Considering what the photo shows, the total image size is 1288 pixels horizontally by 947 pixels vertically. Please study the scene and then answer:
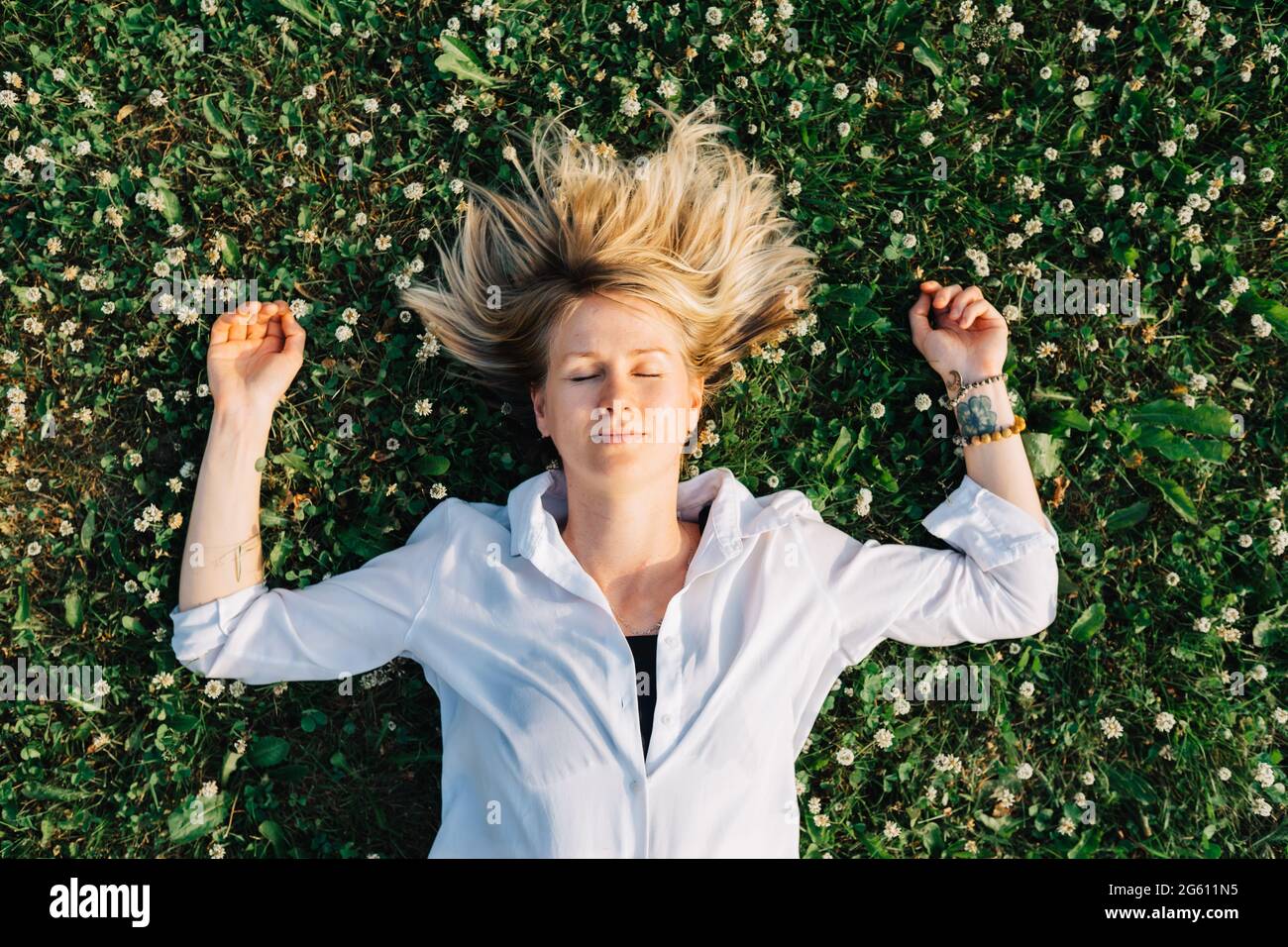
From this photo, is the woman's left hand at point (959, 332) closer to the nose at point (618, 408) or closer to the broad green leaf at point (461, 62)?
the nose at point (618, 408)

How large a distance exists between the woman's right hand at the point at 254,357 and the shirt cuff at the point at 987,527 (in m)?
2.71

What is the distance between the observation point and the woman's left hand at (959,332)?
4023 mm

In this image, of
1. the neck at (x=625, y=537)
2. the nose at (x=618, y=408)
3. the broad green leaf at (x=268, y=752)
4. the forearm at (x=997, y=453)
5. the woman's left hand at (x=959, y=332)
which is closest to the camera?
the nose at (x=618, y=408)

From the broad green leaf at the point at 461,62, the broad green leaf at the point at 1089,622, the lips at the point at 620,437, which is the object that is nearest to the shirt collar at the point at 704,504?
the lips at the point at 620,437

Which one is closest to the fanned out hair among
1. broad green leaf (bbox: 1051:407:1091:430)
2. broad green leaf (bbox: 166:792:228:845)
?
broad green leaf (bbox: 1051:407:1091:430)

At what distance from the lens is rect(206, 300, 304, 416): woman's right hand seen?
3973 millimetres

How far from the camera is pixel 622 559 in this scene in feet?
12.1

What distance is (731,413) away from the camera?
4199mm

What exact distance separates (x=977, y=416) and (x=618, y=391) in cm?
155

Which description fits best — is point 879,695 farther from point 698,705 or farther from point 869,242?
point 869,242

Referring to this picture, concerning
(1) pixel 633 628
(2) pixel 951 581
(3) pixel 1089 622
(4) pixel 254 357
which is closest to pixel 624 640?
(1) pixel 633 628

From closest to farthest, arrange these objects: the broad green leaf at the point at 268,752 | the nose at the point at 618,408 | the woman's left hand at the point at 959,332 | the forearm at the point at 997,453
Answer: the nose at the point at 618,408
the forearm at the point at 997,453
the woman's left hand at the point at 959,332
the broad green leaf at the point at 268,752

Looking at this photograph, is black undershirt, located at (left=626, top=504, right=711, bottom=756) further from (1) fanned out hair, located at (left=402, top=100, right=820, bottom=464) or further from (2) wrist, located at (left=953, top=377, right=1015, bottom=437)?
(2) wrist, located at (left=953, top=377, right=1015, bottom=437)
